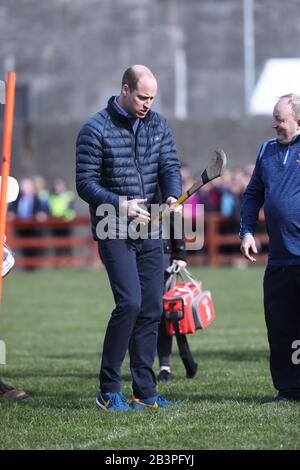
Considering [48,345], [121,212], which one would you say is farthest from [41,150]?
[121,212]

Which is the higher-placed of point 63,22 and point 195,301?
point 63,22

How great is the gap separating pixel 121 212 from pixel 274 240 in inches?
42.9

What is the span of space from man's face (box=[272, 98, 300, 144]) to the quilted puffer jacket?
0.74 metres

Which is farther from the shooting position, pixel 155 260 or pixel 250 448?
pixel 155 260

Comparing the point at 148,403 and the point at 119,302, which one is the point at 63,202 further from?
the point at 119,302

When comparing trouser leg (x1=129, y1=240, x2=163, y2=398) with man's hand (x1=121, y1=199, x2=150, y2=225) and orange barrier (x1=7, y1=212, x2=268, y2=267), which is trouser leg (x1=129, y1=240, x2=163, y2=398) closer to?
man's hand (x1=121, y1=199, x2=150, y2=225)

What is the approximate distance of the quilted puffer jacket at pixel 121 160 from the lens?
7.03m

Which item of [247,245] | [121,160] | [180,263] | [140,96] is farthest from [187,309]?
[140,96]

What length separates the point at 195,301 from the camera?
352 inches

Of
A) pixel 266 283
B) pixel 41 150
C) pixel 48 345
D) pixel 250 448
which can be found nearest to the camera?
pixel 250 448

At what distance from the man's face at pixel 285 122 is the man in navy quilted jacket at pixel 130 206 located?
74cm

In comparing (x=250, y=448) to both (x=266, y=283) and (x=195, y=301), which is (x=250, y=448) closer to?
(x=266, y=283)

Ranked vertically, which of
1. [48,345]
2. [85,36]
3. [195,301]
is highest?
[85,36]

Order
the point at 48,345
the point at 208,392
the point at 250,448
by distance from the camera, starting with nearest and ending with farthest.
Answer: the point at 250,448
the point at 208,392
the point at 48,345
